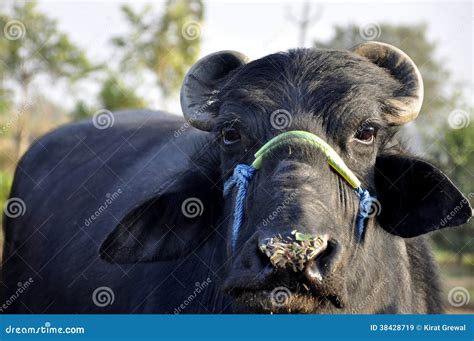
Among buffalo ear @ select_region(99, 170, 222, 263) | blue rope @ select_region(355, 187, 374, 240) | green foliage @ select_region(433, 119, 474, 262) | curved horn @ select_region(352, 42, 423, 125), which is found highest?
curved horn @ select_region(352, 42, 423, 125)

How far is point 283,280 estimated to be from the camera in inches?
146

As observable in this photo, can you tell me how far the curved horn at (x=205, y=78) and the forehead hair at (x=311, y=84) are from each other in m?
0.30

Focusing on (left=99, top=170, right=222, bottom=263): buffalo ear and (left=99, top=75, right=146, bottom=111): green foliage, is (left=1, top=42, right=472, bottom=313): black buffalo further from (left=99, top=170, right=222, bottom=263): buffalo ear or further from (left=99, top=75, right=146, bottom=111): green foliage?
(left=99, top=75, right=146, bottom=111): green foliage

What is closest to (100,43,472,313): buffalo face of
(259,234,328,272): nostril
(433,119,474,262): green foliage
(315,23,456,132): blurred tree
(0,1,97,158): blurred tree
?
(259,234,328,272): nostril

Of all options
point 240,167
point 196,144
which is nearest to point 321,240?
point 240,167

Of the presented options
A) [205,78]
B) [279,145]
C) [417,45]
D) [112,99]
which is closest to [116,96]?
[112,99]

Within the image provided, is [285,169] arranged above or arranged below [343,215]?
above

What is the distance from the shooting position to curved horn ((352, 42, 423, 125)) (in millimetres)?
4668

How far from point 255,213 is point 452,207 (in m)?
1.33

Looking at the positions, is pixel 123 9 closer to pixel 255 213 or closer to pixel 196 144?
pixel 196 144

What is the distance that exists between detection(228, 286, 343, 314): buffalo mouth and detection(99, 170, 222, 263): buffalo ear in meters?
1.22

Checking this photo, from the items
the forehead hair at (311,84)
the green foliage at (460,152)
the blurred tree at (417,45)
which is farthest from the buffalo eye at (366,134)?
the blurred tree at (417,45)

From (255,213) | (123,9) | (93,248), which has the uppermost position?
(255,213)

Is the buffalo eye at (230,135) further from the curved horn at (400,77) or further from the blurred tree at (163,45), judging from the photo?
the blurred tree at (163,45)
